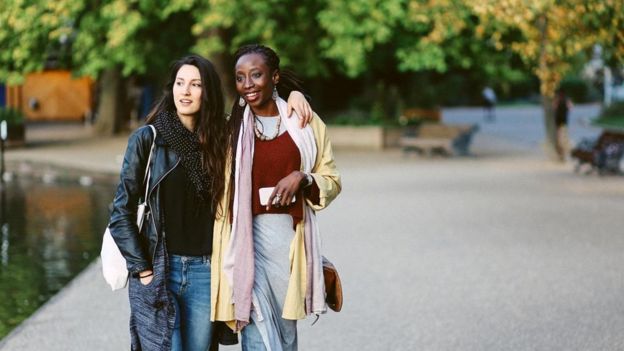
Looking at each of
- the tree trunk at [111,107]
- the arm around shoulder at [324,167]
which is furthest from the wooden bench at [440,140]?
the arm around shoulder at [324,167]

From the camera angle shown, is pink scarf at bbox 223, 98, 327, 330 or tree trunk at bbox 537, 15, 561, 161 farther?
tree trunk at bbox 537, 15, 561, 161

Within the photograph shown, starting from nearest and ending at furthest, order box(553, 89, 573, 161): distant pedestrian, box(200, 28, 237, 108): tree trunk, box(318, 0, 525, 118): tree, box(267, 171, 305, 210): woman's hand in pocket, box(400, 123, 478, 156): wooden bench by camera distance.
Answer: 1. box(267, 171, 305, 210): woman's hand in pocket
2. box(553, 89, 573, 161): distant pedestrian
3. box(318, 0, 525, 118): tree
4. box(400, 123, 478, 156): wooden bench
5. box(200, 28, 237, 108): tree trunk

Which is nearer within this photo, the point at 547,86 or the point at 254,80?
the point at 254,80

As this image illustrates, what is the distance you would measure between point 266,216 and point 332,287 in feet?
1.56

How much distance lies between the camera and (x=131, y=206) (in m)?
5.00

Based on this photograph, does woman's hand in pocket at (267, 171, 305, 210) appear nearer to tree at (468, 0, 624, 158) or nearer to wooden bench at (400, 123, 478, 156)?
tree at (468, 0, 624, 158)

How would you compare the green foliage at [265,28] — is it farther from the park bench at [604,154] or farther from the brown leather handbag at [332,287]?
the brown leather handbag at [332,287]

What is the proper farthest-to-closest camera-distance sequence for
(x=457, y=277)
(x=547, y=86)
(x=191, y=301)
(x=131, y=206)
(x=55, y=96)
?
(x=55, y=96) → (x=547, y=86) → (x=457, y=277) → (x=191, y=301) → (x=131, y=206)

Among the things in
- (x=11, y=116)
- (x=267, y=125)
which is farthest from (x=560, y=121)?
(x=267, y=125)

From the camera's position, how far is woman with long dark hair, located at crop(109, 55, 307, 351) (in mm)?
5000

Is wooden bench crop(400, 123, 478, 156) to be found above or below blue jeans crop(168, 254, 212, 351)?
below

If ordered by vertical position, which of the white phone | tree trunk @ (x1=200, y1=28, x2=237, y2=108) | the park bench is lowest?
the park bench

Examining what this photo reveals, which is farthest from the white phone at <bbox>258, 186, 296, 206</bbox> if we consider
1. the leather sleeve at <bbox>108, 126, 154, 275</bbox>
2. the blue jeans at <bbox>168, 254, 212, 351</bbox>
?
the leather sleeve at <bbox>108, 126, 154, 275</bbox>

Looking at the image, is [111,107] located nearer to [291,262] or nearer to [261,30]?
[261,30]
